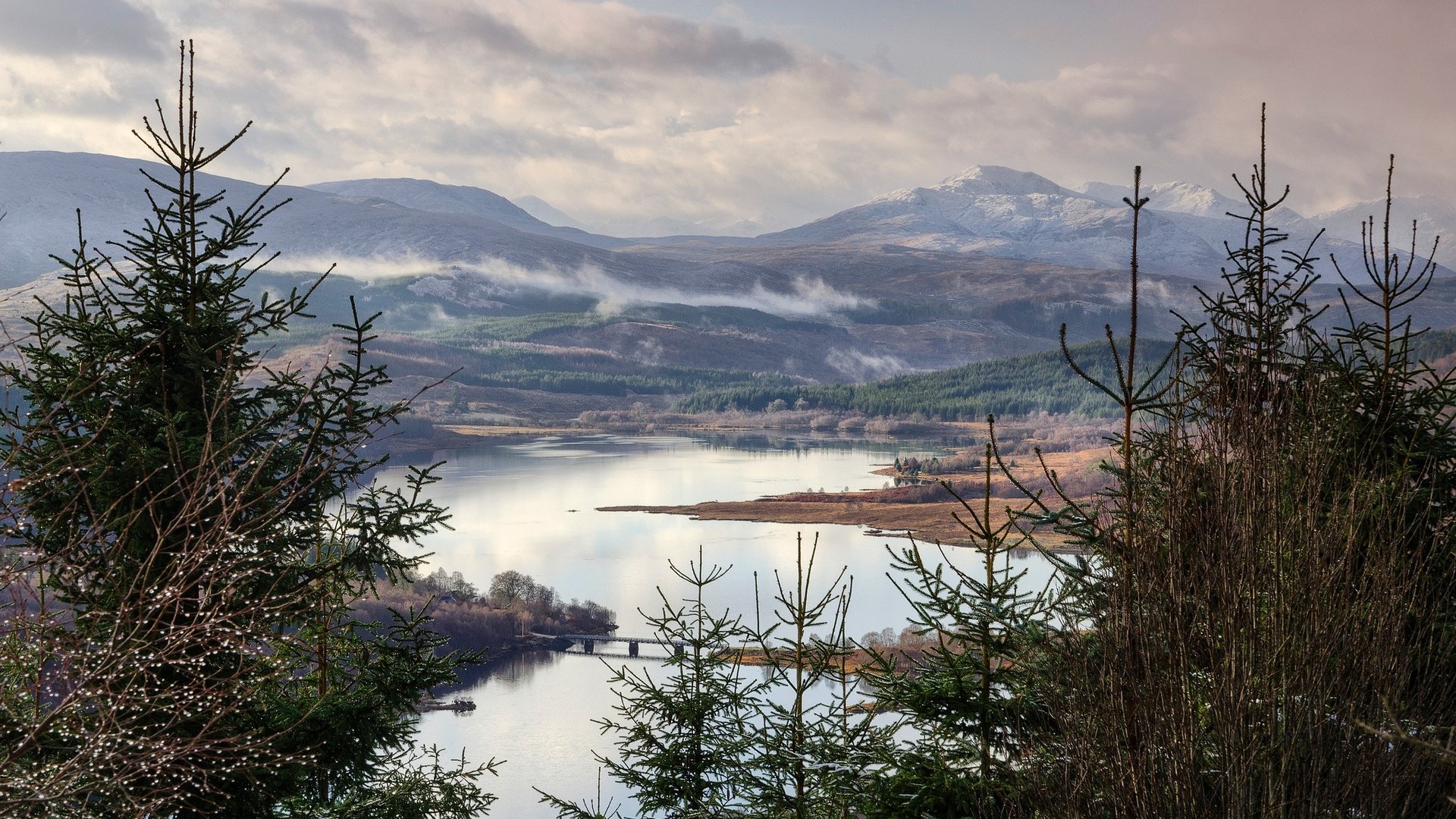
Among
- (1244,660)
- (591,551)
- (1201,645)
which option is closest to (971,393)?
(591,551)

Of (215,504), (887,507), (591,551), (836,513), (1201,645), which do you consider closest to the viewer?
(1201,645)

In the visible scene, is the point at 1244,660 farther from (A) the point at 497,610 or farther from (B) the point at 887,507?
(B) the point at 887,507

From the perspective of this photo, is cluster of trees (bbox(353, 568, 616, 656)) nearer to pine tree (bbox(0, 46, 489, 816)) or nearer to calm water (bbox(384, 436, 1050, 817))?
calm water (bbox(384, 436, 1050, 817))

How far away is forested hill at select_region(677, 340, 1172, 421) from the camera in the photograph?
75.9m

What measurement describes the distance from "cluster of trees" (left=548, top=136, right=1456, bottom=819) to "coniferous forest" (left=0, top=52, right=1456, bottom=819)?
17 mm

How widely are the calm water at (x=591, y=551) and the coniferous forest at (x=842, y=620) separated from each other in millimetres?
5224

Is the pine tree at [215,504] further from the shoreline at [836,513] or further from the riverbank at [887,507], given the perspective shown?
the shoreline at [836,513]

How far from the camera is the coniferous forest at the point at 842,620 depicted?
2.81 m

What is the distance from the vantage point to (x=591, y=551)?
3238 centimetres

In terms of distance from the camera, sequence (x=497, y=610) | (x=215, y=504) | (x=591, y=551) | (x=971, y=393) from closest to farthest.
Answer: (x=215, y=504), (x=497, y=610), (x=591, y=551), (x=971, y=393)

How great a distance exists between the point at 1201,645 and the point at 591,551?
2966 centimetres

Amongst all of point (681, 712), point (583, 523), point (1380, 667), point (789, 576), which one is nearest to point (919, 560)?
point (1380, 667)

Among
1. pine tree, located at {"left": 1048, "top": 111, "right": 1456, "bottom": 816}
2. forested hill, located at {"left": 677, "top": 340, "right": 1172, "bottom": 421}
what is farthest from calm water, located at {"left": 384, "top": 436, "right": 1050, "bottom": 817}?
forested hill, located at {"left": 677, "top": 340, "right": 1172, "bottom": 421}

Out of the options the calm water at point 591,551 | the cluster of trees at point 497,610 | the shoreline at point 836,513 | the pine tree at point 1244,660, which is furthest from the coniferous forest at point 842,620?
the shoreline at point 836,513
